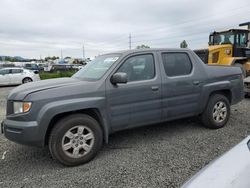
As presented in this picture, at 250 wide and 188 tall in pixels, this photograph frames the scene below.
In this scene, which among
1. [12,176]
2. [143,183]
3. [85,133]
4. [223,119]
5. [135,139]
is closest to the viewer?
[143,183]

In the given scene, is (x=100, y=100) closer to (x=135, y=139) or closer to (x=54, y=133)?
(x=54, y=133)

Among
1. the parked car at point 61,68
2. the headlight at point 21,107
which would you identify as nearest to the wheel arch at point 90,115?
the headlight at point 21,107

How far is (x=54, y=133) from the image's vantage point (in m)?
3.43

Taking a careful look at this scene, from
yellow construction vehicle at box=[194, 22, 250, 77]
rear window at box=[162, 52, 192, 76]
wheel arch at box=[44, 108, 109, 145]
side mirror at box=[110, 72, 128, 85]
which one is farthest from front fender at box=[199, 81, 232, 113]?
yellow construction vehicle at box=[194, 22, 250, 77]

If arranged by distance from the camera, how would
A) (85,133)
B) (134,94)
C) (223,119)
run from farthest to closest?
(223,119) < (134,94) < (85,133)

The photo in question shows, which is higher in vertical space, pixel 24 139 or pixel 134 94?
pixel 134 94

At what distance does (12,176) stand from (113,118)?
1682 millimetres

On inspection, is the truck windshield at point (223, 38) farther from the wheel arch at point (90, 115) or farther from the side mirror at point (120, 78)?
the wheel arch at point (90, 115)

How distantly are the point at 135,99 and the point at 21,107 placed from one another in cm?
178

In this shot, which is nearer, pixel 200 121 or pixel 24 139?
pixel 24 139

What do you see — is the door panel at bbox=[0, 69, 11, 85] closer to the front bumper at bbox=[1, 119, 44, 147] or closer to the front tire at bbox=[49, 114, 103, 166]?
the front bumper at bbox=[1, 119, 44, 147]

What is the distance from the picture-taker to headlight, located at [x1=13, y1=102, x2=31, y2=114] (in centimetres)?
335

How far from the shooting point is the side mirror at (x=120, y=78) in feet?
12.2

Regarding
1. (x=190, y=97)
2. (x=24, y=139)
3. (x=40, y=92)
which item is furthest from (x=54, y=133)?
(x=190, y=97)
